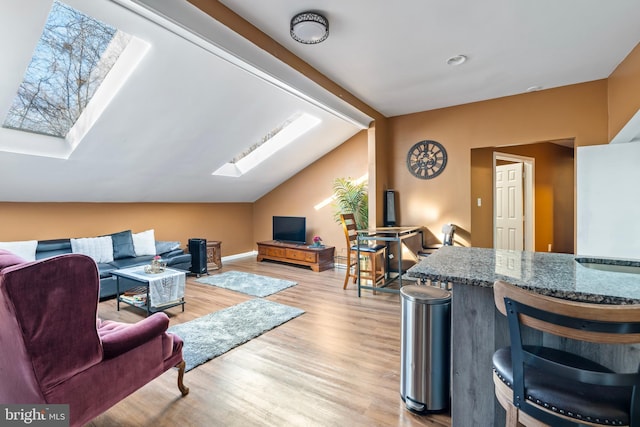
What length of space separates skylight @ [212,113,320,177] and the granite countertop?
366 cm

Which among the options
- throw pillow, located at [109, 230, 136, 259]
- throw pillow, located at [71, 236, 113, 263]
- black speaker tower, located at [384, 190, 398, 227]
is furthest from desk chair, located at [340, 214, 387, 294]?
throw pillow, located at [71, 236, 113, 263]

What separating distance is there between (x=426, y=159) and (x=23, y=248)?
5627 millimetres

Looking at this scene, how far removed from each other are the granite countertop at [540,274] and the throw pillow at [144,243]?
15.2 feet

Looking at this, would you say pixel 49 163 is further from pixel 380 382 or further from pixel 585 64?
pixel 585 64

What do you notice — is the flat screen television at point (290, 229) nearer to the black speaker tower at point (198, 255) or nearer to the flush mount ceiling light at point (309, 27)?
the black speaker tower at point (198, 255)

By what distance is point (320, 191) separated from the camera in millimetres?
6277

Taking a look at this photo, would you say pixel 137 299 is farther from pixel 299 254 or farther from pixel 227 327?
pixel 299 254

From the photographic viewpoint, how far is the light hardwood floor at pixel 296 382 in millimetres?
1810

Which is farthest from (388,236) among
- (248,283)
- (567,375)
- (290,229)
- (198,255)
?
(567,375)

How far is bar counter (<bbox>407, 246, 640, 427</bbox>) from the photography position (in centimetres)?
126

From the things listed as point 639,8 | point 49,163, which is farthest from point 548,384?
point 49,163

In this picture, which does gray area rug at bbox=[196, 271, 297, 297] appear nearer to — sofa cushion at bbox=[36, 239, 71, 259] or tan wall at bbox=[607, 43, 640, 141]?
sofa cushion at bbox=[36, 239, 71, 259]

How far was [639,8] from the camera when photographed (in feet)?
7.38

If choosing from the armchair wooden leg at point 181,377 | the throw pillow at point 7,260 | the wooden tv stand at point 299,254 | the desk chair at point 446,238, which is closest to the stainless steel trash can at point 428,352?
the armchair wooden leg at point 181,377
